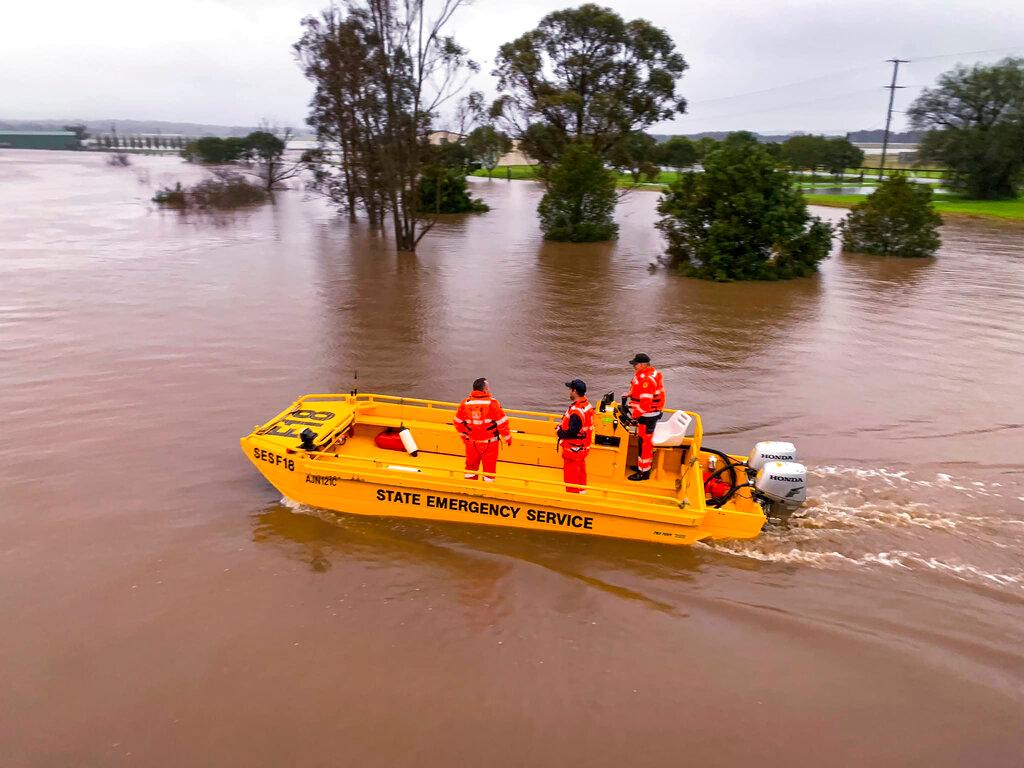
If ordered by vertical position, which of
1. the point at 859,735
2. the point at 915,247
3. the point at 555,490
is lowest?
the point at 859,735

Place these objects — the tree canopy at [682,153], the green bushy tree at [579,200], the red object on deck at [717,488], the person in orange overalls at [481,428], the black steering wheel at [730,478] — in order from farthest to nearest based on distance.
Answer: the tree canopy at [682,153] → the green bushy tree at [579,200] → the red object on deck at [717,488] → the black steering wheel at [730,478] → the person in orange overalls at [481,428]

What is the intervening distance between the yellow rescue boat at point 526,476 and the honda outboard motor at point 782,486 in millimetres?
11

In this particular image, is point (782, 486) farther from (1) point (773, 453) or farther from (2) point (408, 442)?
(2) point (408, 442)

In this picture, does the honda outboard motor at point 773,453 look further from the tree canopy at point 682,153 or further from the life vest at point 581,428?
the tree canopy at point 682,153

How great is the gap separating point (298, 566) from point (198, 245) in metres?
21.9

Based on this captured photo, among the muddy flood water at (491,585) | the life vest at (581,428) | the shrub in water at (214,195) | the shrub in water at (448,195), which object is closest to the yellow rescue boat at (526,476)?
the muddy flood water at (491,585)

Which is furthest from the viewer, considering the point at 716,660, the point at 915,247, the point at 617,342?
the point at 915,247

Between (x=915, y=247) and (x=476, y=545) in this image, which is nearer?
(x=476, y=545)

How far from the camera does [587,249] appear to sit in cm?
2634

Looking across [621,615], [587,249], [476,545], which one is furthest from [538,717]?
[587,249]

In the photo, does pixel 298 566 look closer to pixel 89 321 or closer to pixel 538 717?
pixel 538 717

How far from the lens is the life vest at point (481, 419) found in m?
7.26

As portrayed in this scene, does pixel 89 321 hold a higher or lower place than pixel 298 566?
higher

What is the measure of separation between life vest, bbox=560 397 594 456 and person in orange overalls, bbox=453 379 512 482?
0.67 meters
